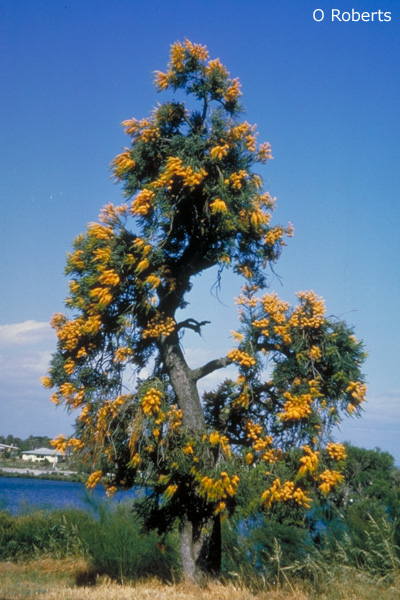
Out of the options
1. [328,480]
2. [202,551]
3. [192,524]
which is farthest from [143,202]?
[202,551]

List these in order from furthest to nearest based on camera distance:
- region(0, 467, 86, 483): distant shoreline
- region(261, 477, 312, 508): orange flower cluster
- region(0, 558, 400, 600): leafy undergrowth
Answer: region(0, 467, 86, 483): distant shoreline → region(261, 477, 312, 508): orange flower cluster → region(0, 558, 400, 600): leafy undergrowth

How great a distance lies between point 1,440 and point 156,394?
Answer: 86077 mm

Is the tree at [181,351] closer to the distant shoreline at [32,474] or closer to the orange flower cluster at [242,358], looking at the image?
the orange flower cluster at [242,358]

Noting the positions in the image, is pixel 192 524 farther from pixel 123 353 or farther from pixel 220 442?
pixel 123 353

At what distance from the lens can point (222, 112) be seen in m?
7.60

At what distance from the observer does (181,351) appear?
7551 millimetres

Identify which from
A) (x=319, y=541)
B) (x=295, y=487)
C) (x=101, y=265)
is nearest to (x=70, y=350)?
(x=101, y=265)

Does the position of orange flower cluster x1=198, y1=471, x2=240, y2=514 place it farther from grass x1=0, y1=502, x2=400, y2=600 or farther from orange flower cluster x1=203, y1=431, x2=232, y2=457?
grass x1=0, y1=502, x2=400, y2=600

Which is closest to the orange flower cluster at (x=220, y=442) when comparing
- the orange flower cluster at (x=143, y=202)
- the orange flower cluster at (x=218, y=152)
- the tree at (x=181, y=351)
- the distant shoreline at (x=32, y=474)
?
the tree at (x=181, y=351)

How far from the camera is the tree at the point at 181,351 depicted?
6.39m

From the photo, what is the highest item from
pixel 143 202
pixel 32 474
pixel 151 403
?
pixel 143 202

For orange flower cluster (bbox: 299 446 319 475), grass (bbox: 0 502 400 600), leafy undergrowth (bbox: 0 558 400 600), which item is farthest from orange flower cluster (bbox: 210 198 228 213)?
leafy undergrowth (bbox: 0 558 400 600)

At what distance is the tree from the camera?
6.39 metres

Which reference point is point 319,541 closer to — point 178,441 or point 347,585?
point 347,585
